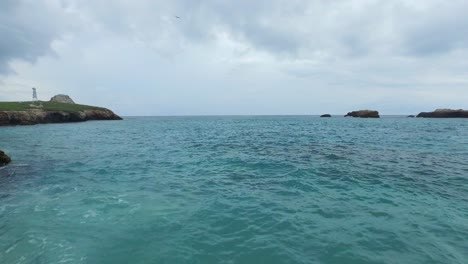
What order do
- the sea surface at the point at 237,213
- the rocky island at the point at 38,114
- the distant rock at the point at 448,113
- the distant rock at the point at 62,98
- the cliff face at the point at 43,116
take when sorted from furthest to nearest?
the distant rock at the point at 62,98 → the distant rock at the point at 448,113 → the rocky island at the point at 38,114 → the cliff face at the point at 43,116 → the sea surface at the point at 237,213

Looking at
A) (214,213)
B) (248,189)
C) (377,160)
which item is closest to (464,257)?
(214,213)

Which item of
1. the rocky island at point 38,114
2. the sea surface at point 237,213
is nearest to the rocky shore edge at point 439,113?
the rocky island at point 38,114

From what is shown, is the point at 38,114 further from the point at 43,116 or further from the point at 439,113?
the point at 439,113

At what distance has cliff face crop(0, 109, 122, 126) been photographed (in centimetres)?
8781

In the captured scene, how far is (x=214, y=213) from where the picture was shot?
1282 cm

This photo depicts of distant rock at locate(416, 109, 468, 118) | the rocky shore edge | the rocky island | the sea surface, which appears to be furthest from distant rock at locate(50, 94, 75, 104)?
distant rock at locate(416, 109, 468, 118)

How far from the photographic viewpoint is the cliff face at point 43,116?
288ft

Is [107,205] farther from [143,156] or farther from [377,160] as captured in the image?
[377,160]

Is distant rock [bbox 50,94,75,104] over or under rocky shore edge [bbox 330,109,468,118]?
over

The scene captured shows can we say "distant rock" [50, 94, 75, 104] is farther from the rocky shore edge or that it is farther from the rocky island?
the rocky shore edge

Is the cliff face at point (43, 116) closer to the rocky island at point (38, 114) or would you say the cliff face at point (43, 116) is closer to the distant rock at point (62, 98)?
the rocky island at point (38, 114)

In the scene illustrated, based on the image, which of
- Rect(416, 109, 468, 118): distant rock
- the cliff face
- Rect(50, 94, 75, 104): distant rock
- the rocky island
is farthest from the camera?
Rect(50, 94, 75, 104): distant rock

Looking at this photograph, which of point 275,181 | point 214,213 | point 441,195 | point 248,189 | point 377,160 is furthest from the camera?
point 377,160

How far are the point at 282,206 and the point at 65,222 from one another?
944cm
